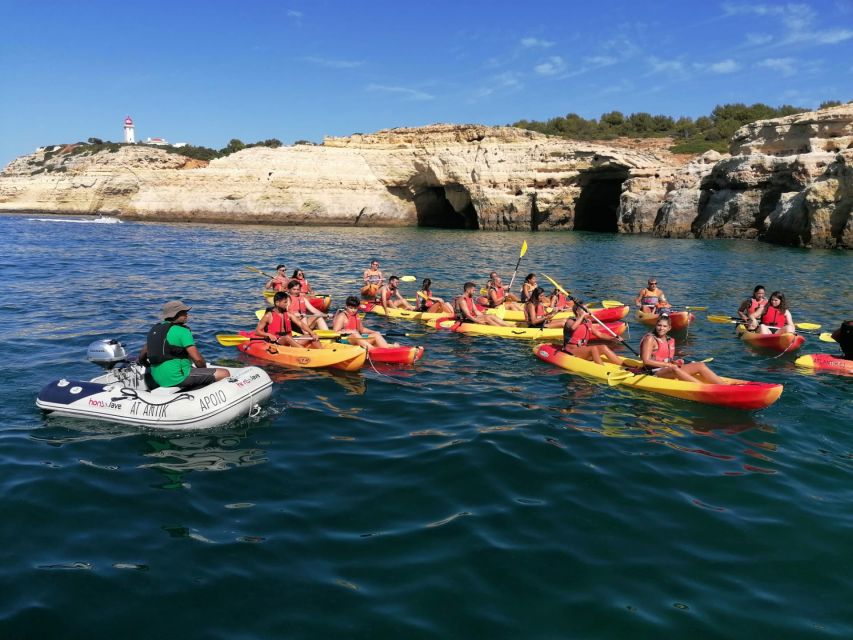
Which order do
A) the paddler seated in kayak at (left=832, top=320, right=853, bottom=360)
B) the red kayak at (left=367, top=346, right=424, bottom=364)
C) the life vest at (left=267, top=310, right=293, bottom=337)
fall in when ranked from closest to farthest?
the paddler seated in kayak at (left=832, top=320, right=853, bottom=360), the red kayak at (left=367, top=346, right=424, bottom=364), the life vest at (left=267, top=310, right=293, bottom=337)

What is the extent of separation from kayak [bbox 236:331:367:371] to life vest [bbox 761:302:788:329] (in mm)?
8259

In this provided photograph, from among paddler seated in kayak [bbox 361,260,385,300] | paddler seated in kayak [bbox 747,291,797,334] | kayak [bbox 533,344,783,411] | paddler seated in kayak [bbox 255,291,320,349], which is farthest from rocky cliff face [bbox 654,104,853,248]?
paddler seated in kayak [bbox 255,291,320,349]

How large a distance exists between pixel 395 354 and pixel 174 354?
3954 millimetres

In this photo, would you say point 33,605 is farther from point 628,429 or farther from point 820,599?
point 628,429

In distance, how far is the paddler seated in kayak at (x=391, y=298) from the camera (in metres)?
15.2

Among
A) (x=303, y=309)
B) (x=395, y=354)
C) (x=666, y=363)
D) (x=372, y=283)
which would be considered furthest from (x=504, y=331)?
(x=372, y=283)

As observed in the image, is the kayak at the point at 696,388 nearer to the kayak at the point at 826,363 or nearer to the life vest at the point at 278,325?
the kayak at the point at 826,363

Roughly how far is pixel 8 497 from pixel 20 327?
340 inches

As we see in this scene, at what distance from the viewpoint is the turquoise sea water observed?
4.16 meters

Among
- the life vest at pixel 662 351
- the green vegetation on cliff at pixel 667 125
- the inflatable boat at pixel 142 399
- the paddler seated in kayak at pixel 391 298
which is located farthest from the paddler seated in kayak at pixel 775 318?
the green vegetation on cliff at pixel 667 125

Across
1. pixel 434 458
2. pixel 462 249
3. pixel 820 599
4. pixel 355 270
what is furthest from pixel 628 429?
pixel 462 249

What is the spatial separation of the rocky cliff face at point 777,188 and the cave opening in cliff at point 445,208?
15461mm

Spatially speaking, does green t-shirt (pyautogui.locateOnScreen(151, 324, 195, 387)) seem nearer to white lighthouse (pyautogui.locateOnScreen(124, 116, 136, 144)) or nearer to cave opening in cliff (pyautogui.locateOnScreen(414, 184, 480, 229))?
cave opening in cliff (pyautogui.locateOnScreen(414, 184, 480, 229))

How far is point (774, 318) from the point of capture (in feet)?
Result: 40.9
